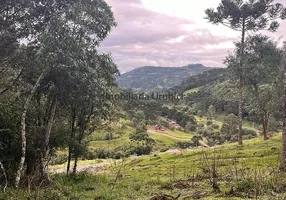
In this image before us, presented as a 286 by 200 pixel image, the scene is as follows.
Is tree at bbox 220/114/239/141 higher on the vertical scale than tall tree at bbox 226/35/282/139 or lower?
lower

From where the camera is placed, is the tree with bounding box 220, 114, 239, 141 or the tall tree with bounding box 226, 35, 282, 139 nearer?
the tall tree with bounding box 226, 35, 282, 139

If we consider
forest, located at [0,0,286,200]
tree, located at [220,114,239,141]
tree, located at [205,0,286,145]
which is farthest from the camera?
tree, located at [220,114,239,141]

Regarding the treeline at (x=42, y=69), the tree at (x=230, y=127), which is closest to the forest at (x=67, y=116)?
the treeline at (x=42, y=69)

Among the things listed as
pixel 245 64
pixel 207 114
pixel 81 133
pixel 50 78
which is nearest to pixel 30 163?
pixel 81 133

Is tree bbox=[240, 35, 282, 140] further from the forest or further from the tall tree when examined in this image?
the forest

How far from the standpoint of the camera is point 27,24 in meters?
25.4

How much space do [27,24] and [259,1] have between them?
1226 inches

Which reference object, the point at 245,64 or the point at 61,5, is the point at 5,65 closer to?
the point at 61,5

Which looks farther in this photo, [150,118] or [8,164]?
[150,118]

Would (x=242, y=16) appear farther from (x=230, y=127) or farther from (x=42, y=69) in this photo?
(x=230, y=127)

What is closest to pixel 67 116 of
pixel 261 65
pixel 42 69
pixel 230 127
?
pixel 42 69

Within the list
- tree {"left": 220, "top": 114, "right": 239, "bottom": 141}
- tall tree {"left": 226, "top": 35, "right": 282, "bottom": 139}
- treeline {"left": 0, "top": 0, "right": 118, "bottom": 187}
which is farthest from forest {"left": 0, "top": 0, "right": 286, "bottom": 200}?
tree {"left": 220, "top": 114, "right": 239, "bottom": 141}

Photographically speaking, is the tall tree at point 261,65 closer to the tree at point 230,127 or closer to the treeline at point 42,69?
the treeline at point 42,69

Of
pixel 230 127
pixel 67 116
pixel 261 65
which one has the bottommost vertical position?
pixel 230 127
